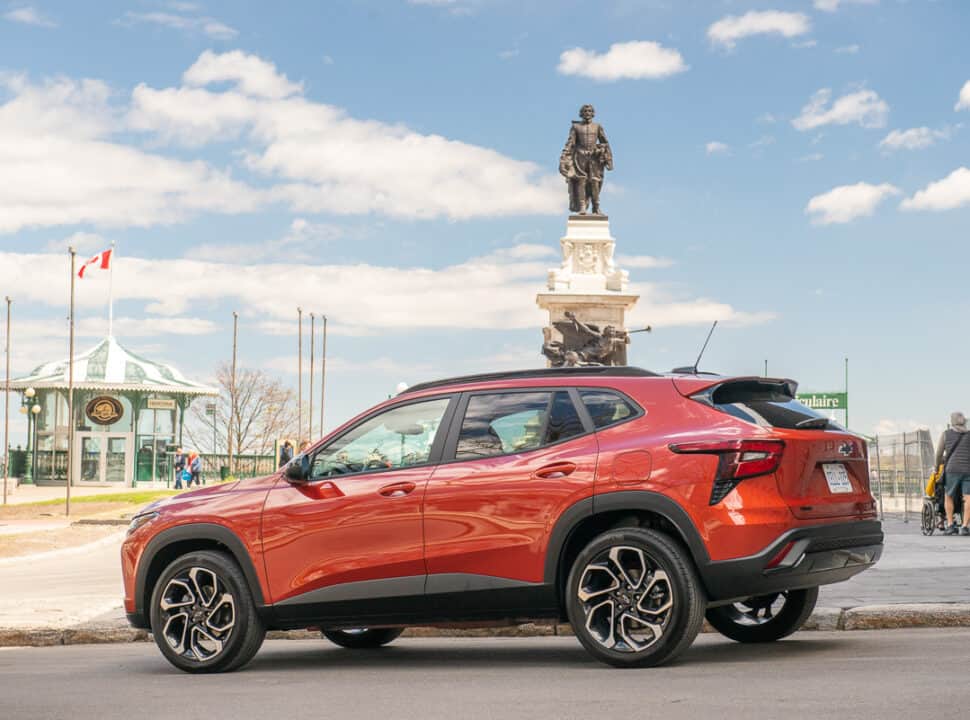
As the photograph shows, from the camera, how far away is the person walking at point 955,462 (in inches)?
822

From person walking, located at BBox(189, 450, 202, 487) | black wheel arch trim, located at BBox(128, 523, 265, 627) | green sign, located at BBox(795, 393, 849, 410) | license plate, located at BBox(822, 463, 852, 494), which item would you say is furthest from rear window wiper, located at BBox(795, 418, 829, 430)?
person walking, located at BBox(189, 450, 202, 487)

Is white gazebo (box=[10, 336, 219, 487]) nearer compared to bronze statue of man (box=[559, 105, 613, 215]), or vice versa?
bronze statue of man (box=[559, 105, 613, 215])

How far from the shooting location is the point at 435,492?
8250mm

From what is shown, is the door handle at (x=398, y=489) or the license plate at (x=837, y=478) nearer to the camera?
the license plate at (x=837, y=478)

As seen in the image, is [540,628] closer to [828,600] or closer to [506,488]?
[828,600]

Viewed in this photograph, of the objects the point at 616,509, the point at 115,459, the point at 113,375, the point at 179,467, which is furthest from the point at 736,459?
the point at 113,375

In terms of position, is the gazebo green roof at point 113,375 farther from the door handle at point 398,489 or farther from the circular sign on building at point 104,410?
the door handle at point 398,489

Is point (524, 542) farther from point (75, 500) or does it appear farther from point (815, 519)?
point (75, 500)

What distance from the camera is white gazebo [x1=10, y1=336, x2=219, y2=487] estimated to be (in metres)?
64.4

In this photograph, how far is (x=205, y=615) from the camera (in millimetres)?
8844

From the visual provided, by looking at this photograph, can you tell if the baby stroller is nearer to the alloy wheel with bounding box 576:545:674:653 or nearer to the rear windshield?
the rear windshield

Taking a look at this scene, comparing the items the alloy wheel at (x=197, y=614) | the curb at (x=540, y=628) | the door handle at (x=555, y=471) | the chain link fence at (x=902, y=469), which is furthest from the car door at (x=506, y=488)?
the chain link fence at (x=902, y=469)

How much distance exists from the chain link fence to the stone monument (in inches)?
253

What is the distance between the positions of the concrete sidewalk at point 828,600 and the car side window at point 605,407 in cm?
→ 284
